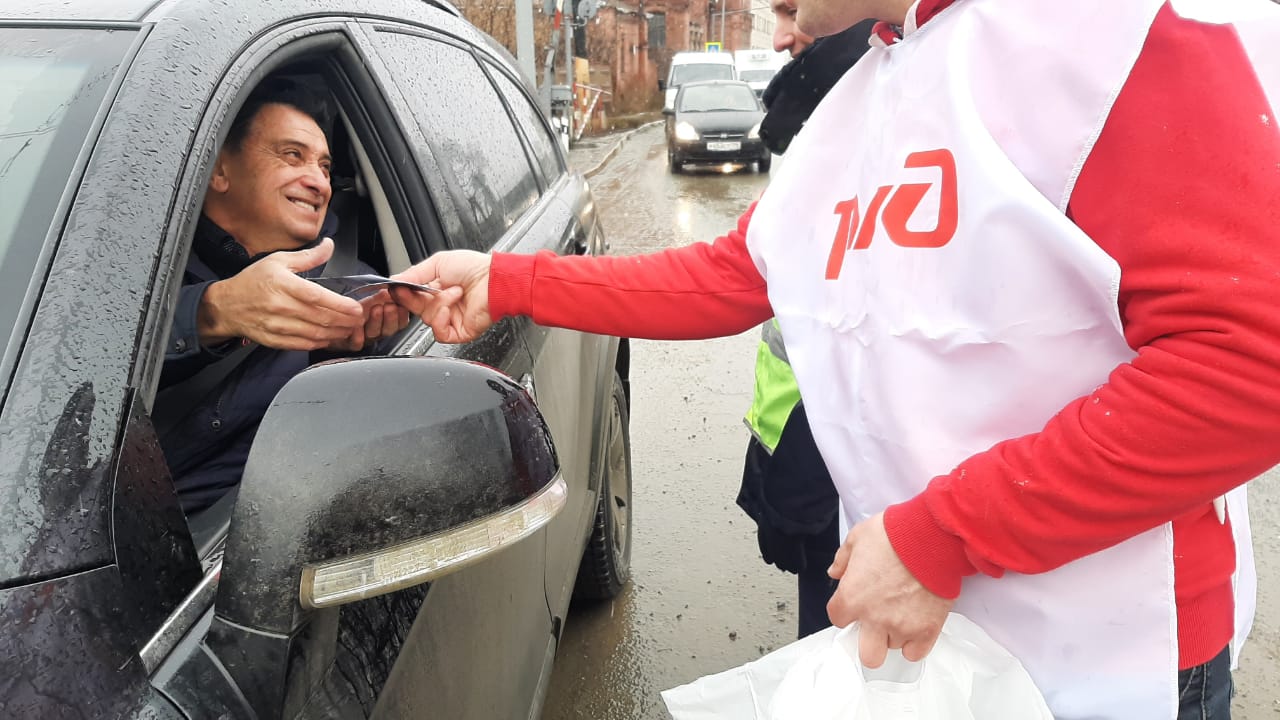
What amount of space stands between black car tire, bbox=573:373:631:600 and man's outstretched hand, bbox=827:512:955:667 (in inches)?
62.6

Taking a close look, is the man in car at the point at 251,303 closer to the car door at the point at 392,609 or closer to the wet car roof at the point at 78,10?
the car door at the point at 392,609

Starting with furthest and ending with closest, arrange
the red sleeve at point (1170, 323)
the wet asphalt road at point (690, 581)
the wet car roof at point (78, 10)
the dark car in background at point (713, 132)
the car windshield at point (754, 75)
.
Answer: the car windshield at point (754, 75) < the dark car in background at point (713, 132) < the wet asphalt road at point (690, 581) < the wet car roof at point (78, 10) < the red sleeve at point (1170, 323)

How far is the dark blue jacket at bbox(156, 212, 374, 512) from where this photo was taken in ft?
4.83

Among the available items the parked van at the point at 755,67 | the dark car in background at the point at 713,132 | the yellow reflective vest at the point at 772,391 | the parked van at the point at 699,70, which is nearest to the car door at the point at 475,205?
the yellow reflective vest at the point at 772,391

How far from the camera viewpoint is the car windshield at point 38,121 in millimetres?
936

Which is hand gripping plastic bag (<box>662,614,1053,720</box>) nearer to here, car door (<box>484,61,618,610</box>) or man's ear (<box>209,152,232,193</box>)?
car door (<box>484,61,618,610</box>)

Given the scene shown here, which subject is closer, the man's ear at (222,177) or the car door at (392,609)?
the car door at (392,609)

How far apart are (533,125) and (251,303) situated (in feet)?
5.89

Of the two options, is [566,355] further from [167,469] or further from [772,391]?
[167,469]

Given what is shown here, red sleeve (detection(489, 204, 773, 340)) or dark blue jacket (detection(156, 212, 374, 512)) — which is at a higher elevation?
red sleeve (detection(489, 204, 773, 340))

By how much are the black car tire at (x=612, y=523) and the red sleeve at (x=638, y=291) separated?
1.07 m

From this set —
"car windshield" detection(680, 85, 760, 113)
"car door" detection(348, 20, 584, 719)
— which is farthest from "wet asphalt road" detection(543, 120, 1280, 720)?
"car windshield" detection(680, 85, 760, 113)

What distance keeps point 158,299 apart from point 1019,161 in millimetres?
945

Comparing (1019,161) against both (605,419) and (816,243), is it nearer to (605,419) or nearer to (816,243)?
(816,243)
